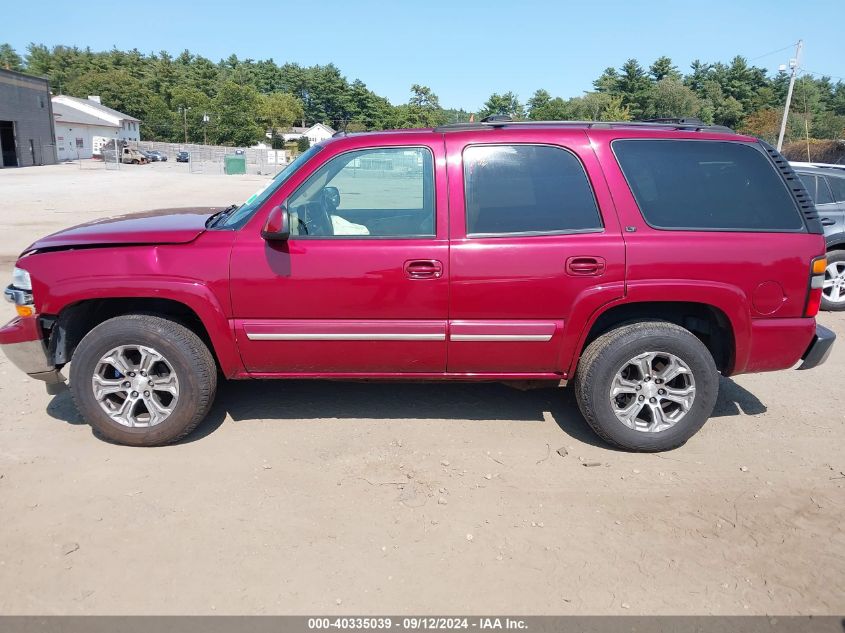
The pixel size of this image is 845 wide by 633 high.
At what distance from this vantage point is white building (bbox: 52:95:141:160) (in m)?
62.3

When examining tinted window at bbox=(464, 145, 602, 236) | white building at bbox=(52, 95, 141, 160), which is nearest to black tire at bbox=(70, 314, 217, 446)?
tinted window at bbox=(464, 145, 602, 236)

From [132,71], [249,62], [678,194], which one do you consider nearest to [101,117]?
[132,71]

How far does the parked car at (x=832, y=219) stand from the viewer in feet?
25.7

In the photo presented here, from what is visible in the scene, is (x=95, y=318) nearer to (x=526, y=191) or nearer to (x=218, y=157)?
(x=526, y=191)

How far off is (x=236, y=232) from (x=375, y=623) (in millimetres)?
2335

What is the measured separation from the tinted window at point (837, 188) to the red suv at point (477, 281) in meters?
5.23

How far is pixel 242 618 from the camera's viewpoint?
8.44 ft

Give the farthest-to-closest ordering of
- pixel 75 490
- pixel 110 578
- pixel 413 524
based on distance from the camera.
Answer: pixel 75 490 → pixel 413 524 → pixel 110 578

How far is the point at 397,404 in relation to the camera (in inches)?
184

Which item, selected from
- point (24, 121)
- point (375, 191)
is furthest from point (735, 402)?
point (24, 121)

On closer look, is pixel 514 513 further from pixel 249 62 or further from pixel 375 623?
pixel 249 62

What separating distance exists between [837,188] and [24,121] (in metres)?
57.7

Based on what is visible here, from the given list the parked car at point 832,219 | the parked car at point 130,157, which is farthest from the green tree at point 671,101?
the parked car at point 832,219

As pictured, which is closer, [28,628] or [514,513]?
[28,628]
